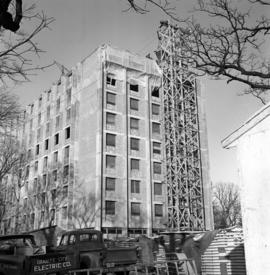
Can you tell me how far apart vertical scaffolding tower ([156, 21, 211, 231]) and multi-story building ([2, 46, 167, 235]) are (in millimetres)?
1397

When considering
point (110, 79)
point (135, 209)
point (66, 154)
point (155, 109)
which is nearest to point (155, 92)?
point (155, 109)

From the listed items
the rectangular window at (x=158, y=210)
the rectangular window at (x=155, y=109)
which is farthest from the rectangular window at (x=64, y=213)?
the rectangular window at (x=155, y=109)

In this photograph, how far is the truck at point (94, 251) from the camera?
643 inches

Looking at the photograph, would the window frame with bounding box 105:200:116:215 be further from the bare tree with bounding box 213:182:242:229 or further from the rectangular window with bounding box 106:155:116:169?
the bare tree with bounding box 213:182:242:229

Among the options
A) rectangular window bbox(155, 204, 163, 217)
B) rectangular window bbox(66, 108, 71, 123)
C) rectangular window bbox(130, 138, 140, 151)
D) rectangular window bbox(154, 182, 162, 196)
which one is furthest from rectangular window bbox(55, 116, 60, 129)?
rectangular window bbox(155, 204, 163, 217)

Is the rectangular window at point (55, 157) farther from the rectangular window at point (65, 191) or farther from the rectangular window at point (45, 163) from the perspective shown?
the rectangular window at point (65, 191)

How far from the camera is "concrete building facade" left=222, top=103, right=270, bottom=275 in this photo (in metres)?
8.01

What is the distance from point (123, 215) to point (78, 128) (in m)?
12.4

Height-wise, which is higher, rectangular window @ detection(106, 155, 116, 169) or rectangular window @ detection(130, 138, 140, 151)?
rectangular window @ detection(130, 138, 140, 151)

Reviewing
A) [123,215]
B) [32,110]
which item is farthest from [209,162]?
[32,110]

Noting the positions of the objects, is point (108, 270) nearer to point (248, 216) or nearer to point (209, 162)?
point (248, 216)

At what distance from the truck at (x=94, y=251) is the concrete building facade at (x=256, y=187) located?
9189 mm

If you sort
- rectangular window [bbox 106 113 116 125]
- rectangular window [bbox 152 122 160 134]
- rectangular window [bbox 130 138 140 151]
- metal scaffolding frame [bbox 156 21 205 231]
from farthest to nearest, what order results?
rectangular window [bbox 152 122 160 134]
rectangular window [bbox 130 138 140 151]
rectangular window [bbox 106 113 116 125]
metal scaffolding frame [bbox 156 21 205 231]

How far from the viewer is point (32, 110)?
2489 inches
